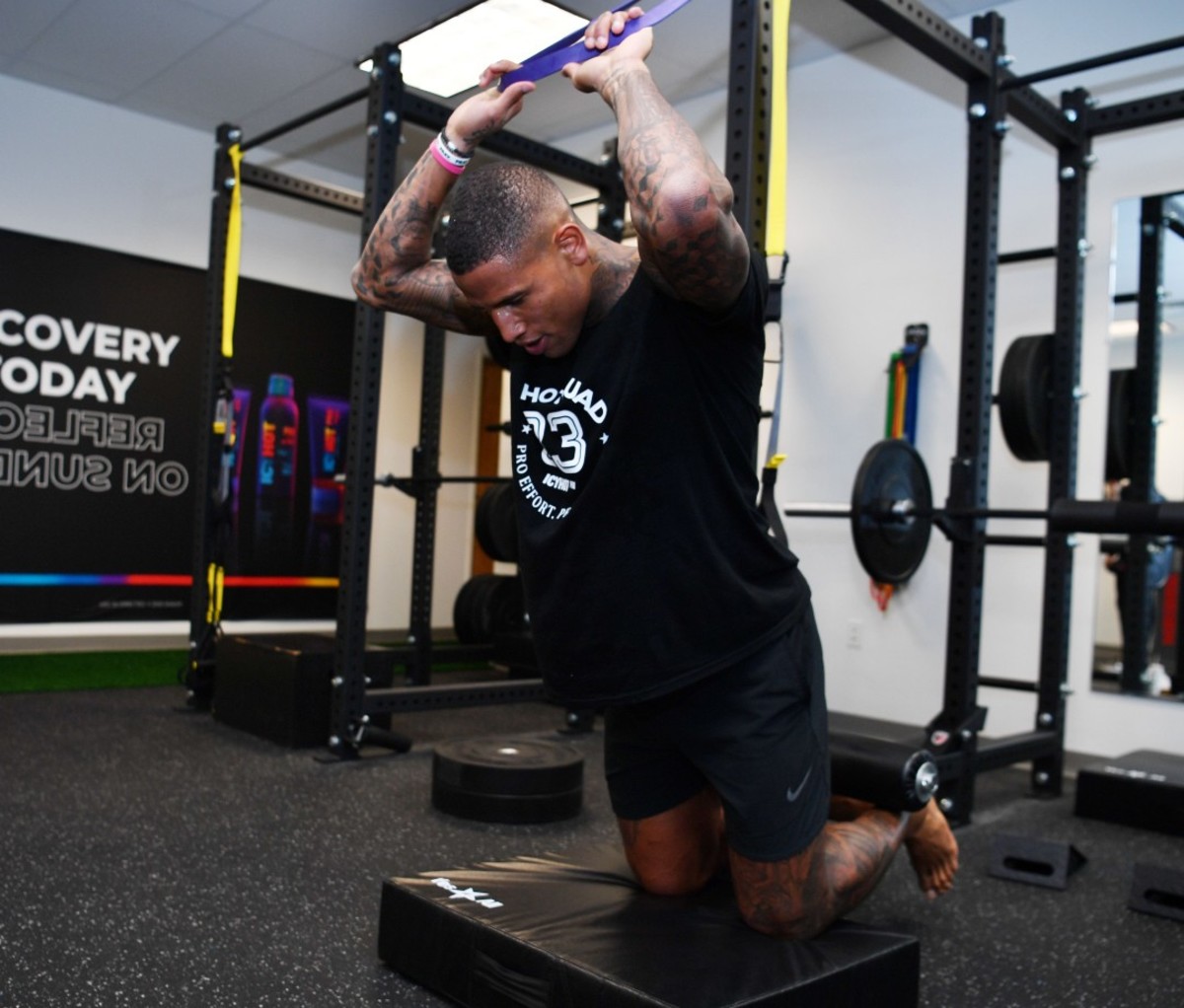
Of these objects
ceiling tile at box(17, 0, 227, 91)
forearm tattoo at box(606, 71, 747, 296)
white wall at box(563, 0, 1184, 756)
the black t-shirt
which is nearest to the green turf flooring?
ceiling tile at box(17, 0, 227, 91)

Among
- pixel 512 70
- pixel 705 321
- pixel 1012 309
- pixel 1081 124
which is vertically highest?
pixel 1081 124

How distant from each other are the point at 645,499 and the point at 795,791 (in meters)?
0.51

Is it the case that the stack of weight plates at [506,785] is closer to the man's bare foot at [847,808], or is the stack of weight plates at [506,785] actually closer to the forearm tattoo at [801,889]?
the man's bare foot at [847,808]

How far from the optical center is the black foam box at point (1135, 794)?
2922 millimetres

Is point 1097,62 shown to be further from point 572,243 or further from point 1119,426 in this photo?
point 572,243

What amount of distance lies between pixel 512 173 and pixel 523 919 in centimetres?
106

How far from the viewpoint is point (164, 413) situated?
562 cm

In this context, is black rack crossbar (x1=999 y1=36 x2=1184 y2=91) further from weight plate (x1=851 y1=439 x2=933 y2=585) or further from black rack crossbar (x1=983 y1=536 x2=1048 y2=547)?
black rack crossbar (x1=983 y1=536 x2=1048 y2=547)

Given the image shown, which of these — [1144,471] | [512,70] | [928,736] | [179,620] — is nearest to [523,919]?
[512,70]

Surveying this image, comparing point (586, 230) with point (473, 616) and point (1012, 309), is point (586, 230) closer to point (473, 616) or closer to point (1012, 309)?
point (1012, 309)

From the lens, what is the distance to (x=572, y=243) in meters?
1.40

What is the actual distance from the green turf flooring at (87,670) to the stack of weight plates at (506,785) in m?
2.37

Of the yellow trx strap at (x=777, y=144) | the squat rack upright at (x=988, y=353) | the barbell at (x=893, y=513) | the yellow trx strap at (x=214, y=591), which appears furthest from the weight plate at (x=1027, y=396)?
the yellow trx strap at (x=214, y=591)

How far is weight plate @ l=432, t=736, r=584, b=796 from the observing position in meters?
2.69
